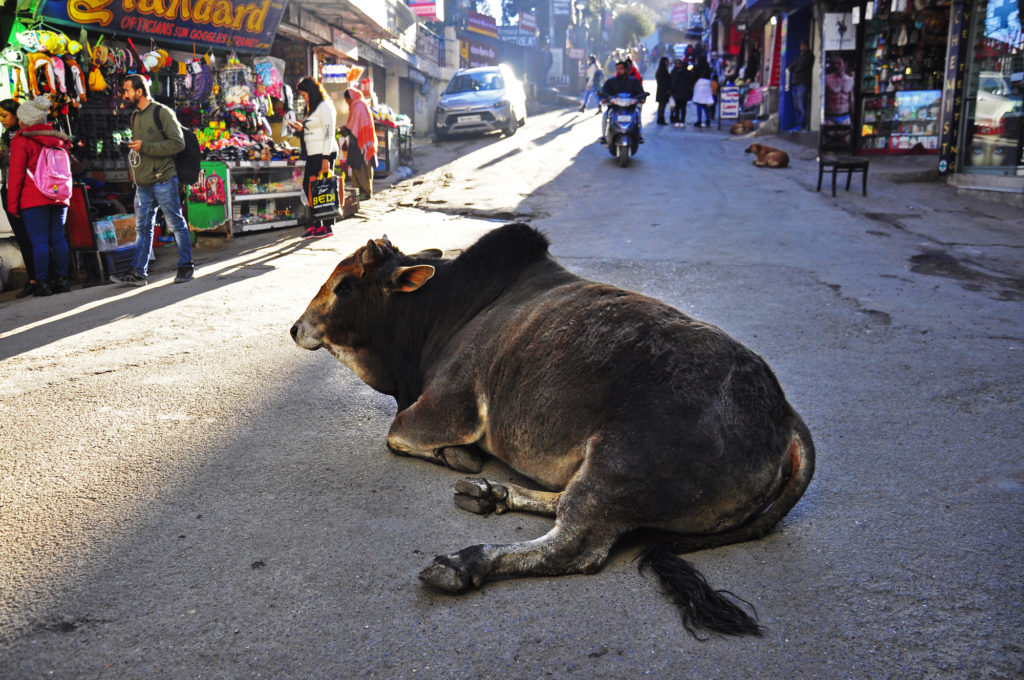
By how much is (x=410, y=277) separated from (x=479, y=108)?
17.9 metres

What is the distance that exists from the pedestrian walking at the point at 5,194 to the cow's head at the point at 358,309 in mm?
5320

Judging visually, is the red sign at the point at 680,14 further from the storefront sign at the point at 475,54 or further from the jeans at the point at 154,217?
the jeans at the point at 154,217

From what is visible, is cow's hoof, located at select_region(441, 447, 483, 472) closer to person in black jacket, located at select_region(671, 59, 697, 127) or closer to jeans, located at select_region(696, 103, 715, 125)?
person in black jacket, located at select_region(671, 59, 697, 127)

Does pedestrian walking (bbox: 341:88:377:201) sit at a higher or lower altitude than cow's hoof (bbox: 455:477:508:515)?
higher

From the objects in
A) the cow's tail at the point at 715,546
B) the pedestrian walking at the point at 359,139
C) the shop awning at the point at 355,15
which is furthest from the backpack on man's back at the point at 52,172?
the shop awning at the point at 355,15

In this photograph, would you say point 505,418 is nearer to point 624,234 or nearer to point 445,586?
point 445,586

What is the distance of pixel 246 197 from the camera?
10.7 meters

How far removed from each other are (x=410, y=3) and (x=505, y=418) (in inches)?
1213

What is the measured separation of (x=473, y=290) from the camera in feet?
12.6

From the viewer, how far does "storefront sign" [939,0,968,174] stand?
12.8 meters

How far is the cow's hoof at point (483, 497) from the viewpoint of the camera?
9.93 ft

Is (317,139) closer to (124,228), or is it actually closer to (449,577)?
(124,228)

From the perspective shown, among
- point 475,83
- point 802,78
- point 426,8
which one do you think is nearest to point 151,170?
point 475,83

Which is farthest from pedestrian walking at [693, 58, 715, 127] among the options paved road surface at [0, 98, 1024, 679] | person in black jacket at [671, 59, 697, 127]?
paved road surface at [0, 98, 1024, 679]
